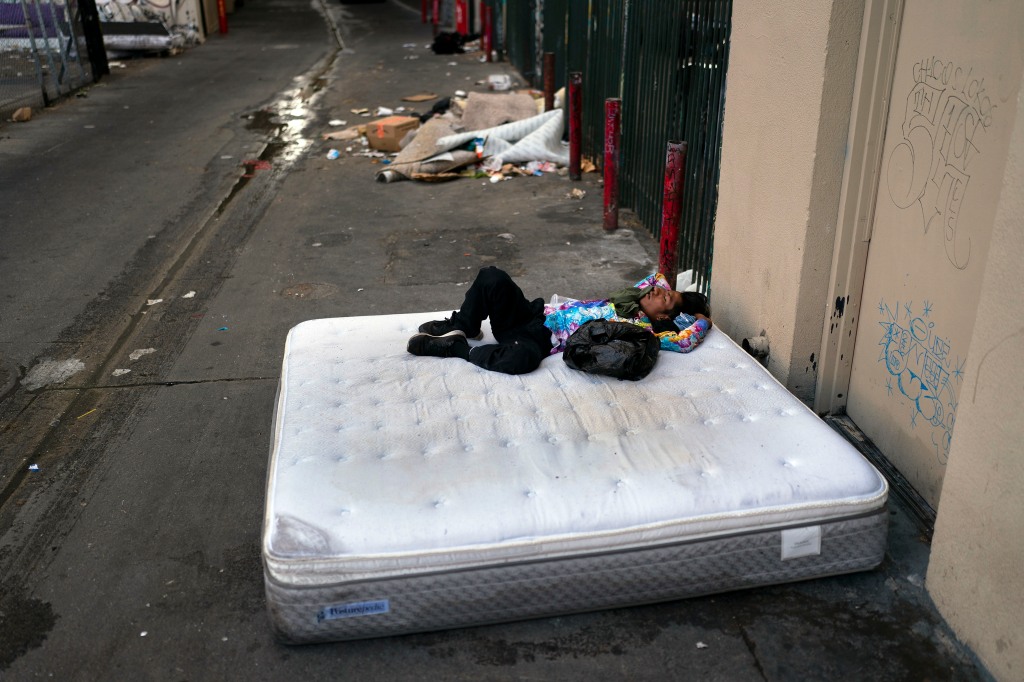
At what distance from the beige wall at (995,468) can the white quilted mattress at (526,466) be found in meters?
0.40

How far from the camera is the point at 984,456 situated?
275cm

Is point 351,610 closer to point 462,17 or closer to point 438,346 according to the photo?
point 438,346

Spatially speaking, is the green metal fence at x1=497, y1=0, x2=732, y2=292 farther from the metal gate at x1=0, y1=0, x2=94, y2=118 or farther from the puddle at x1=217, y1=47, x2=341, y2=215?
the metal gate at x1=0, y1=0, x2=94, y2=118

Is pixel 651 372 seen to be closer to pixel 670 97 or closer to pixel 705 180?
pixel 705 180

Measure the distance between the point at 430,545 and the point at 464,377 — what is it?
47.9 inches

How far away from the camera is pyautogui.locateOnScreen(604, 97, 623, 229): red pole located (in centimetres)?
746

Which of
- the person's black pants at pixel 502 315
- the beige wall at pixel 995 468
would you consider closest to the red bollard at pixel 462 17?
the person's black pants at pixel 502 315

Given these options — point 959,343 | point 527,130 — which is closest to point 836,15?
point 959,343

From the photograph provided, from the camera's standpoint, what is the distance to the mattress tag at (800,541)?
315 centimetres

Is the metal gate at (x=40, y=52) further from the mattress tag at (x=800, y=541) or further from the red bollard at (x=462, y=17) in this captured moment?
the mattress tag at (x=800, y=541)

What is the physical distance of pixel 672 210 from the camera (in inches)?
230

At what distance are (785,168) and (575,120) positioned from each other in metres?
5.16

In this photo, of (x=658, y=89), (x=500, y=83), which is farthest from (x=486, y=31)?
(x=658, y=89)

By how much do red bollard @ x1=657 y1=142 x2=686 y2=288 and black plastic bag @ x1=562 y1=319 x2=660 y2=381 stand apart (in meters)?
1.79
